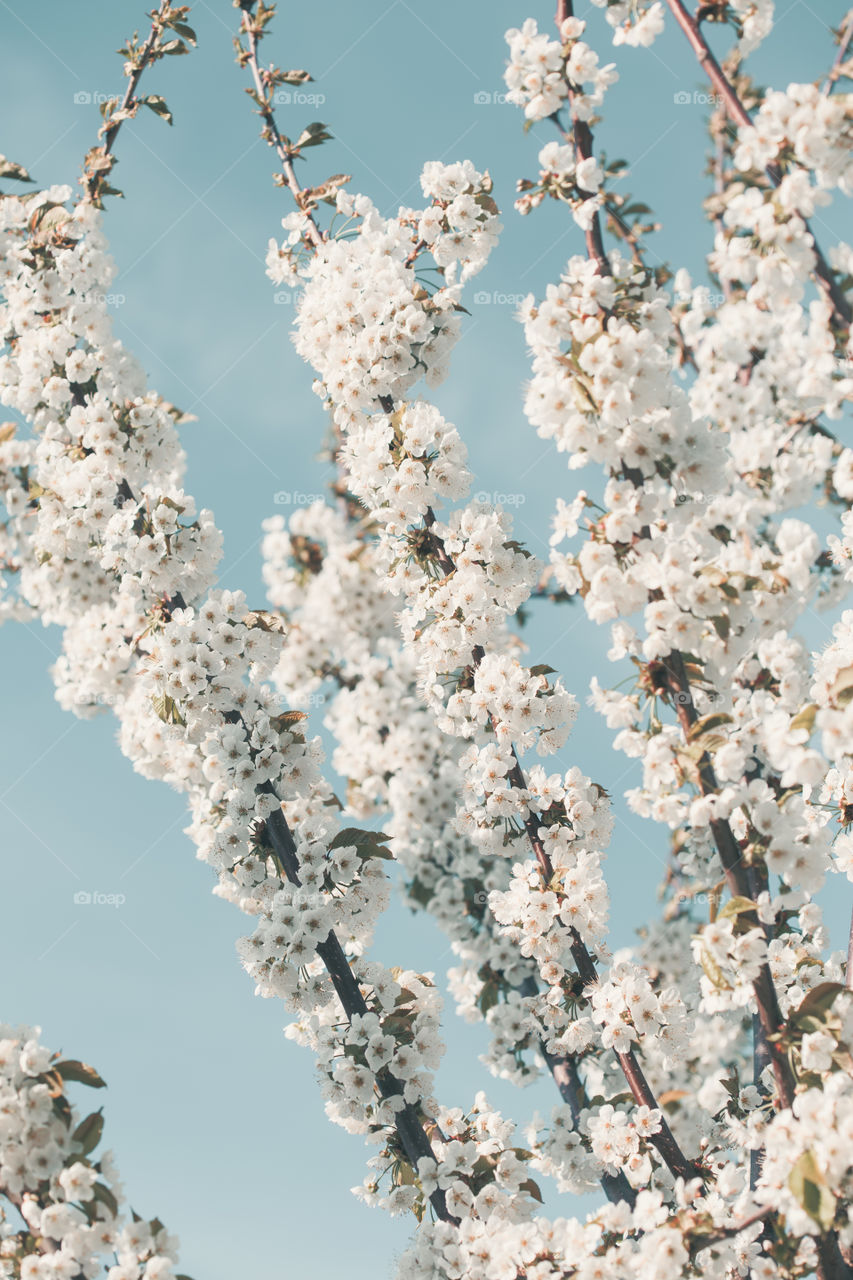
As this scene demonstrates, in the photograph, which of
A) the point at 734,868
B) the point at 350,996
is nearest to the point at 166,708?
the point at 350,996

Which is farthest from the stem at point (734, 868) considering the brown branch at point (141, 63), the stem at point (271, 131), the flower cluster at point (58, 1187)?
the brown branch at point (141, 63)

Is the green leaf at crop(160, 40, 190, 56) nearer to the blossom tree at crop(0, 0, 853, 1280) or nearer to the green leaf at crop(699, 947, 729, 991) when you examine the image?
the blossom tree at crop(0, 0, 853, 1280)

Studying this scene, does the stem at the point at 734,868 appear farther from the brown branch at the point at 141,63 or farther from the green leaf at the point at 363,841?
the brown branch at the point at 141,63

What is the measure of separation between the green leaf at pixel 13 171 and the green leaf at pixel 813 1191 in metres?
6.59

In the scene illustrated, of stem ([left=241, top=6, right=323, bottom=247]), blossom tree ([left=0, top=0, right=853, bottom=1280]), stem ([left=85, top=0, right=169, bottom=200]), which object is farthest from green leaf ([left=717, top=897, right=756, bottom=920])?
stem ([left=85, top=0, right=169, bottom=200])

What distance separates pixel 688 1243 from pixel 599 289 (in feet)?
11.5

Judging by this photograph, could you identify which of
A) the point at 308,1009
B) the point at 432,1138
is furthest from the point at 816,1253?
the point at 308,1009

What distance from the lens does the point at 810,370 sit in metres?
3.31

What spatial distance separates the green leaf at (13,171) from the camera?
5926mm

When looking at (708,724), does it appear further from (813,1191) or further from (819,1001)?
(813,1191)

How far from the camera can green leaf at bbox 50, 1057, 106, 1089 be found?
353cm

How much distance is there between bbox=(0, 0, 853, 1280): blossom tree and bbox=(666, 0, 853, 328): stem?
18mm

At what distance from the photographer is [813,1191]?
116 inches

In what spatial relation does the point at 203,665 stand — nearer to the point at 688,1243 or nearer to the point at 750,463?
the point at 750,463
